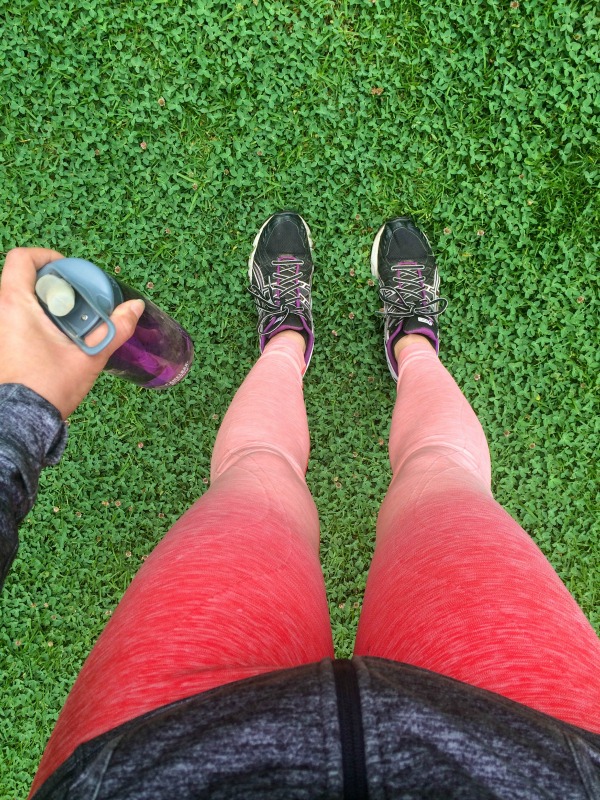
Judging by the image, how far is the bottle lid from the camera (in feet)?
3.71

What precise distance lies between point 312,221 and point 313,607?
181 centimetres

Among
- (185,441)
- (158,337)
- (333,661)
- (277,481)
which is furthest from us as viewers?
(185,441)

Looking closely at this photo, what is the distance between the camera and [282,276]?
2.43 meters

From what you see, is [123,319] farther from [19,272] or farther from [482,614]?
[482,614]

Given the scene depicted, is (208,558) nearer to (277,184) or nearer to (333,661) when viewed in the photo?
(333,661)

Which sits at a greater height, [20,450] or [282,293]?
[282,293]

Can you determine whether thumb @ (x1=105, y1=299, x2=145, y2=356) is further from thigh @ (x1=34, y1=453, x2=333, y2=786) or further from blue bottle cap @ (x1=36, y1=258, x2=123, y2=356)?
thigh @ (x1=34, y1=453, x2=333, y2=786)

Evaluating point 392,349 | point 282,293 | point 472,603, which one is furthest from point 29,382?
point 392,349

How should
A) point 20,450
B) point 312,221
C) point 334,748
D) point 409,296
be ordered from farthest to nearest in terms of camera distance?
point 312,221
point 409,296
point 20,450
point 334,748

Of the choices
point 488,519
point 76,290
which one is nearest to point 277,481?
point 488,519

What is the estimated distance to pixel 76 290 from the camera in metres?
1.15

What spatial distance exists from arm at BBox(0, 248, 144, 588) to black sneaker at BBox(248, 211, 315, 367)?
4.21 feet

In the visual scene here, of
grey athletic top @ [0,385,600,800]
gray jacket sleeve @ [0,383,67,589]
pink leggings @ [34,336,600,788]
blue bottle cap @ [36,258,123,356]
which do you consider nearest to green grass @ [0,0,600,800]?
pink leggings @ [34,336,600,788]

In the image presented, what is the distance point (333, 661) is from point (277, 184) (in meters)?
2.14
